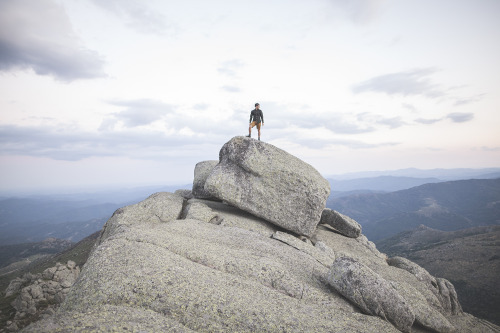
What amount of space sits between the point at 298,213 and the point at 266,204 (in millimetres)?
3813

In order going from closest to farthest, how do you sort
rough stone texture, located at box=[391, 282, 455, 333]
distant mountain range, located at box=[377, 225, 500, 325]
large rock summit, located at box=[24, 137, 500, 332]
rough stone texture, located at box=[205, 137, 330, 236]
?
large rock summit, located at box=[24, 137, 500, 332] < rough stone texture, located at box=[391, 282, 455, 333] < rough stone texture, located at box=[205, 137, 330, 236] < distant mountain range, located at box=[377, 225, 500, 325]

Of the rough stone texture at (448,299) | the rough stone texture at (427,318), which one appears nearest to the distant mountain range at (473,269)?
the rough stone texture at (448,299)

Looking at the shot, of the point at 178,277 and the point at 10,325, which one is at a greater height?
the point at 178,277

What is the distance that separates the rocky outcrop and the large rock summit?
21698 millimetres

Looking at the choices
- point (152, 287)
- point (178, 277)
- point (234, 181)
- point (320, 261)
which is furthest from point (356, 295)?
point (234, 181)

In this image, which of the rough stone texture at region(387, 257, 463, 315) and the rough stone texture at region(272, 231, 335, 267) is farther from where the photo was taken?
the rough stone texture at region(387, 257, 463, 315)

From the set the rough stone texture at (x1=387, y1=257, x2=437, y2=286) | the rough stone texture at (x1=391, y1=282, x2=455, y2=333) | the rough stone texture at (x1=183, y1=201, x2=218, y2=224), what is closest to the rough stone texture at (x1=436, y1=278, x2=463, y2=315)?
the rough stone texture at (x1=387, y1=257, x2=437, y2=286)

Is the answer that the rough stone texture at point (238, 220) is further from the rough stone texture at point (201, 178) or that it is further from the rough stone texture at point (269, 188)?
the rough stone texture at point (201, 178)

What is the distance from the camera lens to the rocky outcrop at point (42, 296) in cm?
3316

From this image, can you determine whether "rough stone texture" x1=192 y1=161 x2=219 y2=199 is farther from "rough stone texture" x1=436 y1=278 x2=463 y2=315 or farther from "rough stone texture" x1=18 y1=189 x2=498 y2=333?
"rough stone texture" x1=436 y1=278 x2=463 y2=315

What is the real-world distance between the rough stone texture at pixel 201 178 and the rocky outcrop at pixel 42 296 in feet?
74.1

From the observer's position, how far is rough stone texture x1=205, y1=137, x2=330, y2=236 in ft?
85.9

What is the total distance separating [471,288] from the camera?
11981 cm

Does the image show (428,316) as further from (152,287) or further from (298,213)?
(152,287)
